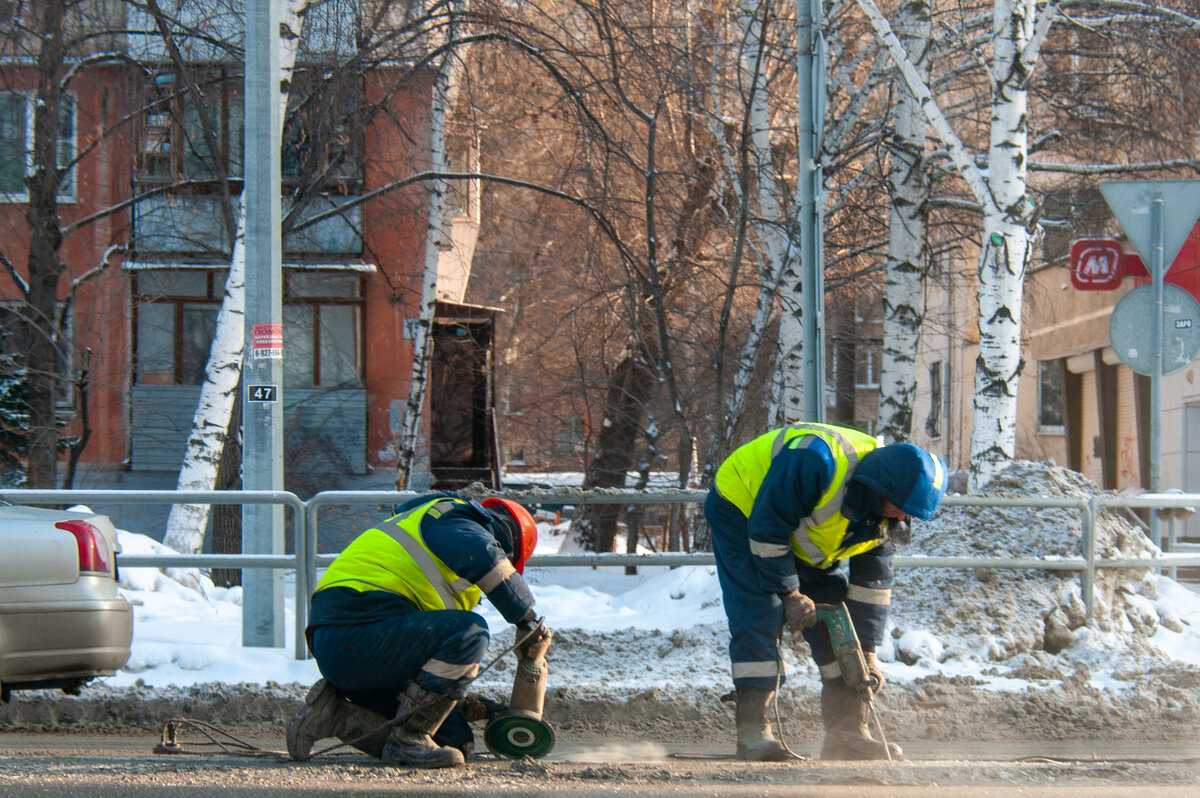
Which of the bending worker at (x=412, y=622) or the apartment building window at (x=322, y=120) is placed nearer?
the bending worker at (x=412, y=622)

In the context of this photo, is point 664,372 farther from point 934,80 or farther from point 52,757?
point 52,757

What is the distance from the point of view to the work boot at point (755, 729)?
490cm

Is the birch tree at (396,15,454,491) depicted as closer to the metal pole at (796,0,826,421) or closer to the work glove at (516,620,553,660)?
the metal pole at (796,0,826,421)

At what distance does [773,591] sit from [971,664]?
237 cm

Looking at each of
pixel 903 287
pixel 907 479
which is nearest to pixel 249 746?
pixel 907 479

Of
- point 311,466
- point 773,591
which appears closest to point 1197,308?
point 773,591

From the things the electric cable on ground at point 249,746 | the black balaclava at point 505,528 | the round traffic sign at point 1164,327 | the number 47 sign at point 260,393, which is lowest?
the electric cable on ground at point 249,746

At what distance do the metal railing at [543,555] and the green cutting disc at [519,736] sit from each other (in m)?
2.04

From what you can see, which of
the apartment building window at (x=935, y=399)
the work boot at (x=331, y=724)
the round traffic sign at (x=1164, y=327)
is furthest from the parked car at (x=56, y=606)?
the apartment building window at (x=935, y=399)

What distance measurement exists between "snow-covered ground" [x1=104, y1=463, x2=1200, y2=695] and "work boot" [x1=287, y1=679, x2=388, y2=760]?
5.89 feet

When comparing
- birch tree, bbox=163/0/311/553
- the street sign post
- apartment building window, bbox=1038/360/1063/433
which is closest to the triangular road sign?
the street sign post

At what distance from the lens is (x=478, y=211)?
66.0 feet

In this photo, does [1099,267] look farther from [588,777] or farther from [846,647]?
[588,777]

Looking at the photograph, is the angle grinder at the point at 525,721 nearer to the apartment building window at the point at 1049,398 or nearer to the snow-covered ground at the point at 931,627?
the snow-covered ground at the point at 931,627
